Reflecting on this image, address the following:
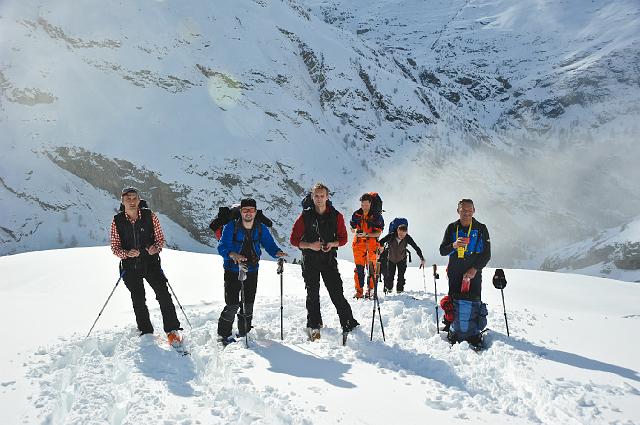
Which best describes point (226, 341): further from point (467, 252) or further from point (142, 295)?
point (467, 252)

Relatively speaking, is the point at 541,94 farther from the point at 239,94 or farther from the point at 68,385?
the point at 68,385

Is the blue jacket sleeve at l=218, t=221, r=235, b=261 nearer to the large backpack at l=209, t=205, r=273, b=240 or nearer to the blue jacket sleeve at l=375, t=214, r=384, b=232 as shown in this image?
the large backpack at l=209, t=205, r=273, b=240

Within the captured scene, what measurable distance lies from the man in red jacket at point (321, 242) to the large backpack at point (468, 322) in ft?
4.78

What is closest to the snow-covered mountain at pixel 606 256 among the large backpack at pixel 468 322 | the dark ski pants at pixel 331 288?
the large backpack at pixel 468 322

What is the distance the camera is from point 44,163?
152 feet

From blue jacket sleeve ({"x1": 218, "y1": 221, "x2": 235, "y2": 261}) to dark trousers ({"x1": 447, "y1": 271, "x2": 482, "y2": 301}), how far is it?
131 inches

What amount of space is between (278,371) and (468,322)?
2.86 meters

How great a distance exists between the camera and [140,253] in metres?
6.40

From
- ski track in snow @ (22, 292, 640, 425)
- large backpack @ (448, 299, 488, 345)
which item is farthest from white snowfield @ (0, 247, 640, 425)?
large backpack @ (448, 299, 488, 345)

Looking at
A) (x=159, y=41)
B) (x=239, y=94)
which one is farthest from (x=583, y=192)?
(x=159, y=41)

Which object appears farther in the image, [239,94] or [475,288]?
[239,94]

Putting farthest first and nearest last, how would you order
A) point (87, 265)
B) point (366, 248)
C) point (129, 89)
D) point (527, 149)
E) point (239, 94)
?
point (527, 149)
point (239, 94)
point (129, 89)
point (87, 265)
point (366, 248)

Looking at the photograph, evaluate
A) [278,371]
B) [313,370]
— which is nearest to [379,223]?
[313,370]

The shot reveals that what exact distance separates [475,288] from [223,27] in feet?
244
